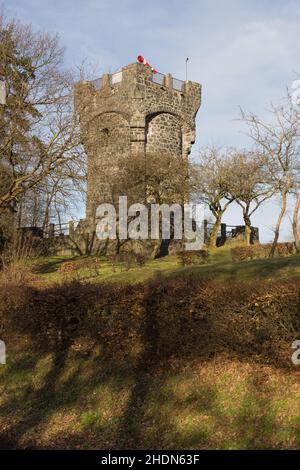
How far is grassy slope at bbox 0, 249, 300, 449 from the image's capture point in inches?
246

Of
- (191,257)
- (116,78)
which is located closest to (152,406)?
(191,257)

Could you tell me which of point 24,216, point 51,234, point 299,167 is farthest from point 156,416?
point 24,216

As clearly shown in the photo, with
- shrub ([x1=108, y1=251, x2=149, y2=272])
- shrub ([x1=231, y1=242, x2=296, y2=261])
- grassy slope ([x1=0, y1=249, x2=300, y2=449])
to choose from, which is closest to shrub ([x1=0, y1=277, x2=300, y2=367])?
grassy slope ([x1=0, y1=249, x2=300, y2=449])

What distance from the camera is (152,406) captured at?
23.9 feet

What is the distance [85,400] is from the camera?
314 inches

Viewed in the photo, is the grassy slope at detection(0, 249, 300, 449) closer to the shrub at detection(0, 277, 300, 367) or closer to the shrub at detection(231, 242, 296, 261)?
the shrub at detection(0, 277, 300, 367)

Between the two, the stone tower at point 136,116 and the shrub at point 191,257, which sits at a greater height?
the stone tower at point 136,116

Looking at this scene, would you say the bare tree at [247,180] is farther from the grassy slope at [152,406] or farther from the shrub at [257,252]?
the grassy slope at [152,406]

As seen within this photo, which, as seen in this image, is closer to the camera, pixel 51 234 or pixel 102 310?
pixel 102 310

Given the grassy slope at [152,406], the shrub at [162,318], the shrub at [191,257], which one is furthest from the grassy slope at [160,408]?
the shrub at [191,257]

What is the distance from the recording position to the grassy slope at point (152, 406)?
20.5 feet

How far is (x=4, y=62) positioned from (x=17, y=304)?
42.1 ft

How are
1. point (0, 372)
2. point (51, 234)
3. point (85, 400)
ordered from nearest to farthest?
point (85, 400), point (0, 372), point (51, 234)
